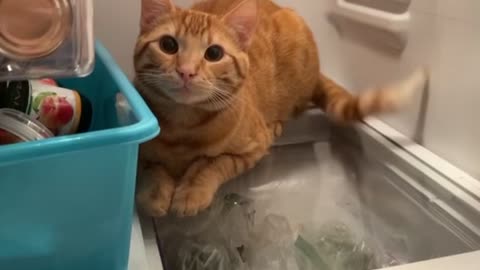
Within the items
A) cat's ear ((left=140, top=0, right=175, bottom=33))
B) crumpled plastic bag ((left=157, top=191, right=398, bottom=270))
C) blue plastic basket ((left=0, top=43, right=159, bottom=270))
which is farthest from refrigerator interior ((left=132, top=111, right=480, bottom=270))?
cat's ear ((left=140, top=0, right=175, bottom=33))

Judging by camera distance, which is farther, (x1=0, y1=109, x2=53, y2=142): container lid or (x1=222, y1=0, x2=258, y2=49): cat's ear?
(x1=222, y1=0, x2=258, y2=49): cat's ear

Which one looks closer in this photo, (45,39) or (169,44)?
(45,39)

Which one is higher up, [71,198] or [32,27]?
[32,27]

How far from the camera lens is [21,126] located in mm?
703

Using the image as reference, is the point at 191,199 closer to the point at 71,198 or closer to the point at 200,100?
the point at 200,100

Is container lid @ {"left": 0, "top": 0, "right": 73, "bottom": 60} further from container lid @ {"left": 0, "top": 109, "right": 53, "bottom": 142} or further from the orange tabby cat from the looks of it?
the orange tabby cat

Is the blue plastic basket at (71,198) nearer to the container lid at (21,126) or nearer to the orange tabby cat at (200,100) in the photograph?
the container lid at (21,126)

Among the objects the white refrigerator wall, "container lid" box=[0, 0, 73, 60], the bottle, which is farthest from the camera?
the white refrigerator wall

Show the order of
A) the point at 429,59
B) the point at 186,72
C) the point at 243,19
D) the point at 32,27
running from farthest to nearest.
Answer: the point at 429,59 → the point at 243,19 → the point at 186,72 → the point at 32,27

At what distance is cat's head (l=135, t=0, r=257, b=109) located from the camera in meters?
0.95

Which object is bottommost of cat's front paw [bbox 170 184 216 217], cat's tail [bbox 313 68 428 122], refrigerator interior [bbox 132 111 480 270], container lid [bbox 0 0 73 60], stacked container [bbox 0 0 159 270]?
refrigerator interior [bbox 132 111 480 270]

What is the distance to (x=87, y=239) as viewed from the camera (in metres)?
0.72

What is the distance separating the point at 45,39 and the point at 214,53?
413 mm

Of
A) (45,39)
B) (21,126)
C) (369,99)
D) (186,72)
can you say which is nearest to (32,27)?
(45,39)
